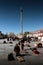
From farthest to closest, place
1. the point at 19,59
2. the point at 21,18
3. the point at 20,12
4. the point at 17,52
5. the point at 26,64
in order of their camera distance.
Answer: the point at 20,12, the point at 21,18, the point at 17,52, the point at 19,59, the point at 26,64

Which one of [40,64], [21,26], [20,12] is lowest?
[40,64]

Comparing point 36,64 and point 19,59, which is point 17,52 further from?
point 36,64

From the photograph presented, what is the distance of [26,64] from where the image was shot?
14.9 metres

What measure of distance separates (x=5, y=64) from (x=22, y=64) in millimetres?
1207

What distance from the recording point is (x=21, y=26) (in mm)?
107438

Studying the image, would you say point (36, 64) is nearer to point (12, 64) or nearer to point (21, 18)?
point (12, 64)

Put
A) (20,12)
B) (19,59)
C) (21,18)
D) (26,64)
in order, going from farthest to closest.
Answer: (20,12) < (21,18) < (19,59) < (26,64)

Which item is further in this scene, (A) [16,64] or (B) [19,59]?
(B) [19,59]

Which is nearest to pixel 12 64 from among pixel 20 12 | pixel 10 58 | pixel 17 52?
pixel 10 58

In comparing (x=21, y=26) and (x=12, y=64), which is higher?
(x=21, y=26)

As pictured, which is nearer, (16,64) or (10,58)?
(16,64)

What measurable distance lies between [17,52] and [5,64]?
5.99 metres

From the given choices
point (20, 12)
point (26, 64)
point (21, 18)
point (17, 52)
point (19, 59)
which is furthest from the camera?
point (20, 12)

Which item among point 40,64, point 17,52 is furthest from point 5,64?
point 17,52
